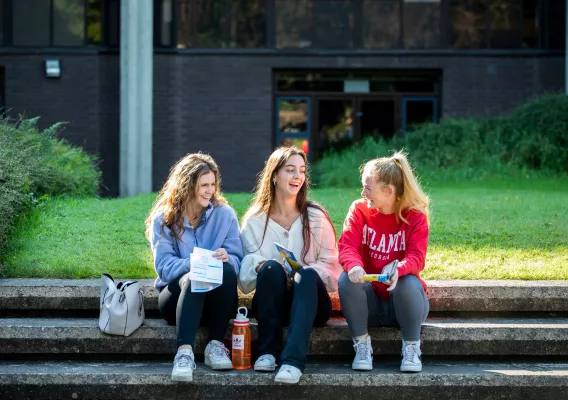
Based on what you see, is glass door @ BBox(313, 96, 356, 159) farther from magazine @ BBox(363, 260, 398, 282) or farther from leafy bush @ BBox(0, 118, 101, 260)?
magazine @ BBox(363, 260, 398, 282)

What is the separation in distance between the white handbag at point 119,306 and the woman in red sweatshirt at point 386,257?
1267 mm

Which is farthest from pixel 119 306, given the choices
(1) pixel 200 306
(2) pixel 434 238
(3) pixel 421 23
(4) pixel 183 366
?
(3) pixel 421 23

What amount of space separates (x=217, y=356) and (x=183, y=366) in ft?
0.84

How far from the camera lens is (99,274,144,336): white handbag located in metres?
5.33

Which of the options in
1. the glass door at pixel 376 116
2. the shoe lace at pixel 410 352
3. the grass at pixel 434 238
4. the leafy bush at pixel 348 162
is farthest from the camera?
the glass door at pixel 376 116

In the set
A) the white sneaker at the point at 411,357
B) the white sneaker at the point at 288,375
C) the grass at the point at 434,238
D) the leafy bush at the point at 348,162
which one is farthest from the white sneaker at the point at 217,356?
the leafy bush at the point at 348,162

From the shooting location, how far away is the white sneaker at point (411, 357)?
5156 millimetres

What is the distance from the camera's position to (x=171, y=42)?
64.2 ft

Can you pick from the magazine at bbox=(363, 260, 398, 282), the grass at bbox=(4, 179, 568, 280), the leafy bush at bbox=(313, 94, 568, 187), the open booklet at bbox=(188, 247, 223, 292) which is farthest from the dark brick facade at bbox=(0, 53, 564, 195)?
the magazine at bbox=(363, 260, 398, 282)

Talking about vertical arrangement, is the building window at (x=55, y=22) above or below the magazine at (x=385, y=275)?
above

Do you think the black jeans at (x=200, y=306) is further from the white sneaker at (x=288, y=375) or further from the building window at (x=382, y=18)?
the building window at (x=382, y=18)

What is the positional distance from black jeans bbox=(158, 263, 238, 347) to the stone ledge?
52cm

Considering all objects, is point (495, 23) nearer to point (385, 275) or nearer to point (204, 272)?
point (385, 275)

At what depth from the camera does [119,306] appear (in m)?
5.37
